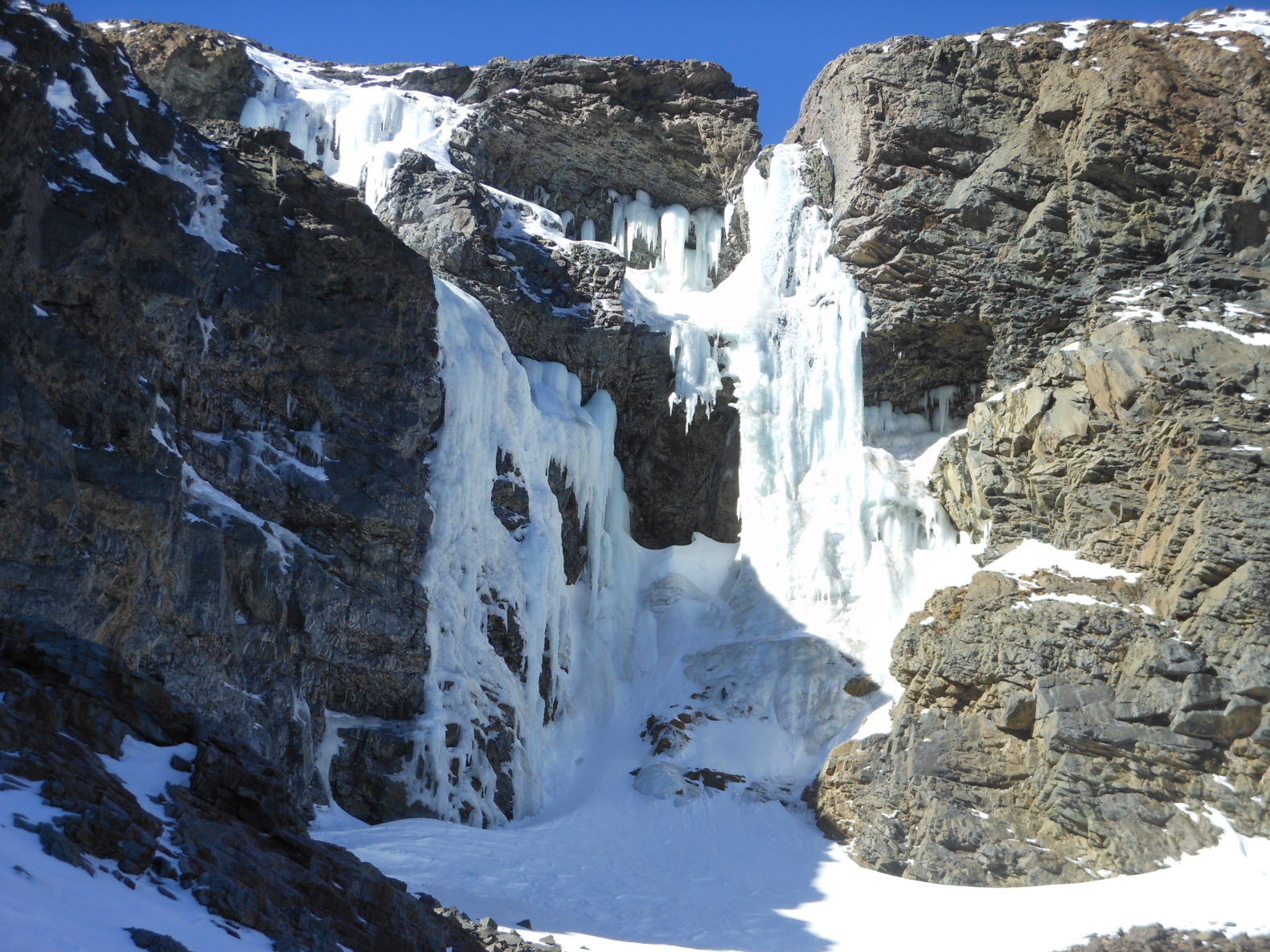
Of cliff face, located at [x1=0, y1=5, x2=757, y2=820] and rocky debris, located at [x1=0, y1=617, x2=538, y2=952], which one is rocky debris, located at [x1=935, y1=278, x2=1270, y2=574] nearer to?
cliff face, located at [x1=0, y1=5, x2=757, y2=820]

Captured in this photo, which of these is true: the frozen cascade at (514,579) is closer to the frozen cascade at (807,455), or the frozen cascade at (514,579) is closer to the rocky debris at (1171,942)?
the frozen cascade at (807,455)

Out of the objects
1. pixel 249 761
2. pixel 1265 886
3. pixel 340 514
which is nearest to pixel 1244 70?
pixel 1265 886

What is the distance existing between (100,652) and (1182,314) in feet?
82.1

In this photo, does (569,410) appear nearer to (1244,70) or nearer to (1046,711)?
(1046,711)

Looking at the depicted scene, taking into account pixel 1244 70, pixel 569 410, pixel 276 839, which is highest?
pixel 1244 70

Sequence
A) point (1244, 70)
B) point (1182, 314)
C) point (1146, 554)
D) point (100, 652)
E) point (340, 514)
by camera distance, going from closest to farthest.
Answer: point (100, 652) → point (340, 514) → point (1146, 554) → point (1182, 314) → point (1244, 70)

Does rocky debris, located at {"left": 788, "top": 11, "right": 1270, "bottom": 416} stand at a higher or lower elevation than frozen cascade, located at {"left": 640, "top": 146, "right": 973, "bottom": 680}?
higher

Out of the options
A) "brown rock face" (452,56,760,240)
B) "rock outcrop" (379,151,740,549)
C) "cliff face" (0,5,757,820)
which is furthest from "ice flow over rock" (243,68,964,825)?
"brown rock face" (452,56,760,240)

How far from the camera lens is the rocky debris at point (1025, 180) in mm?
31875

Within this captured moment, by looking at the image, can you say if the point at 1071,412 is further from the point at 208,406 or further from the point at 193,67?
the point at 193,67

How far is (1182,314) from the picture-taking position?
96.9ft

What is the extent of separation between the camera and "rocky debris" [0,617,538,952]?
9.73 metres

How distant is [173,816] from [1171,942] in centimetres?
1656

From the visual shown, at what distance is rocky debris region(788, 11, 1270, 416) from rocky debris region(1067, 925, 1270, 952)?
15.1m
